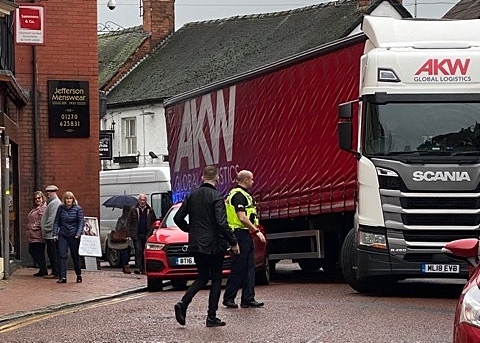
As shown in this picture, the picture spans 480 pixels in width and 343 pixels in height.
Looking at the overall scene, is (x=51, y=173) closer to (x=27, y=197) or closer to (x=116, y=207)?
(x=27, y=197)

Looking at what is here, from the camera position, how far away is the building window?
48250mm

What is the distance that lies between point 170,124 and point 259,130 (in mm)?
5396

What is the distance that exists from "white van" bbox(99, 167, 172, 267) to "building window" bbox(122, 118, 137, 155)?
16.7 m

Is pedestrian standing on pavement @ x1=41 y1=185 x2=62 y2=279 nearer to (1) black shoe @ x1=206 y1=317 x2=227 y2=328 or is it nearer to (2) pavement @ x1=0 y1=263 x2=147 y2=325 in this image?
(2) pavement @ x1=0 y1=263 x2=147 y2=325

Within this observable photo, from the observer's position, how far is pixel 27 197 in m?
24.6

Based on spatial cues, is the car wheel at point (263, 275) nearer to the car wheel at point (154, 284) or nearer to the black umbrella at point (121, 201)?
the car wheel at point (154, 284)

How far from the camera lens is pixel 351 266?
1603cm

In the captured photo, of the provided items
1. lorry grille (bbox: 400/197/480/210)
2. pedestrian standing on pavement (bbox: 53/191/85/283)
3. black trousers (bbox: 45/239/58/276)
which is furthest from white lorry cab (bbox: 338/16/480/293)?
black trousers (bbox: 45/239/58/276)

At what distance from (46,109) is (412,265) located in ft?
40.0

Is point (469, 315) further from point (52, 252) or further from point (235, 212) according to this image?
point (52, 252)

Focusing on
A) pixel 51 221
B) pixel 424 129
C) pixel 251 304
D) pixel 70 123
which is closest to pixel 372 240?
pixel 424 129

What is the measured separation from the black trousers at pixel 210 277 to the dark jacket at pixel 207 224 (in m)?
0.13

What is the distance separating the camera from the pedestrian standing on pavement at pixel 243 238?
14211 mm

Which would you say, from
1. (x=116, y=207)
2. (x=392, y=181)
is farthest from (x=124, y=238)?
(x=392, y=181)
